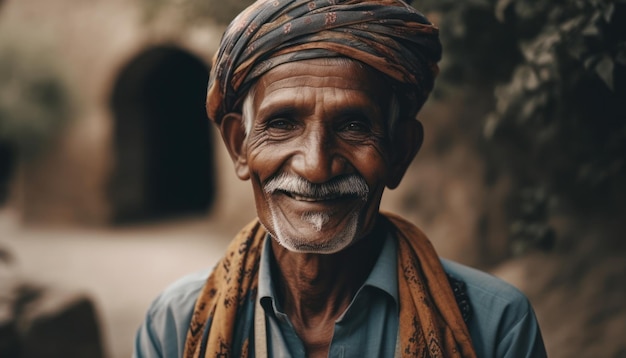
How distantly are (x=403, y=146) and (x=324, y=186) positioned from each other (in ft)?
1.10

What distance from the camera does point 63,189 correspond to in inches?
387

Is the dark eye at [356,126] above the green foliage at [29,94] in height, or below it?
below

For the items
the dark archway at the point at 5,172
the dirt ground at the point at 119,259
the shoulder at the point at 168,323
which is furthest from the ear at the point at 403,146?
the dark archway at the point at 5,172

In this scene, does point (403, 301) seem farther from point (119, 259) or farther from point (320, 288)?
point (119, 259)

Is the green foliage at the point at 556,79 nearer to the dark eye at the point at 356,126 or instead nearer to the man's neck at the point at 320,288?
the dark eye at the point at 356,126

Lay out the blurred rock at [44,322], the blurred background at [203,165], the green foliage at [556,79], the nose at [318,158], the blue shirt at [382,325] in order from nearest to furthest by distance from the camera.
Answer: the nose at [318,158]
the blue shirt at [382,325]
the green foliage at [556,79]
the blurred background at [203,165]
the blurred rock at [44,322]

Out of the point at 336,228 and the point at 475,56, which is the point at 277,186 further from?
the point at 475,56

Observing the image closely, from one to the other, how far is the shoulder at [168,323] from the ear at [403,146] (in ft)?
2.15

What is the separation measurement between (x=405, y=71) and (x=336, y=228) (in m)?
0.45

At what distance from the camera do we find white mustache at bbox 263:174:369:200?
5.47 ft

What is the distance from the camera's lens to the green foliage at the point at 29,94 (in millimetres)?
9328

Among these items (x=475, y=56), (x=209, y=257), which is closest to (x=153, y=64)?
(x=209, y=257)

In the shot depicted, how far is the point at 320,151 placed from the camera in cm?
165

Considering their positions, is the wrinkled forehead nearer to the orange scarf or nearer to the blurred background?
the orange scarf
